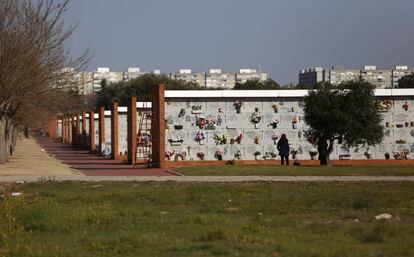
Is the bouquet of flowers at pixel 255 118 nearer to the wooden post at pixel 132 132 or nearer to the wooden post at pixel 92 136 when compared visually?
the wooden post at pixel 132 132

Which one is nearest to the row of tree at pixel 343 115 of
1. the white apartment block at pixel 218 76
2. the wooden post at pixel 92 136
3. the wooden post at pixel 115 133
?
the wooden post at pixel 115 133

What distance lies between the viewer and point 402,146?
1790 inches

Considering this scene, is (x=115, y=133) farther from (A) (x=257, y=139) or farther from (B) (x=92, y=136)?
(B) (x=92, y=136)

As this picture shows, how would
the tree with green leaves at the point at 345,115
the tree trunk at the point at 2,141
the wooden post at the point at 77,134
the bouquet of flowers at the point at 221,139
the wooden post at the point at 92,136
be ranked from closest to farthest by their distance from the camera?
the tree with green leaves at the point at 345,115
the tree trunk at the point at 2,141
the bouquet of flowers at the point at 221,139
the wooden post at the point at 92,136
the wooden post at the point at 77,134

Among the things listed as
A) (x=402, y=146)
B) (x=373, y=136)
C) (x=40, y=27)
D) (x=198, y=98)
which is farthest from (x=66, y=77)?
(x=402, y=146)

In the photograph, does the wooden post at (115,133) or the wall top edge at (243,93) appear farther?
the wooden post at (115,133)

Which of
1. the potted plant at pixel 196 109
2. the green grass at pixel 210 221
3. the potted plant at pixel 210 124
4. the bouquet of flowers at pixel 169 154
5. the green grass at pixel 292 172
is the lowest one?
the green grass at pixel 292 172

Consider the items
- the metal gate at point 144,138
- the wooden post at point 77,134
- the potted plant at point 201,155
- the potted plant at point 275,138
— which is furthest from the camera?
the wooden post at point 77,134

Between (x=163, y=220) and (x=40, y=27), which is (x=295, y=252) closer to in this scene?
(x=163, y=220)

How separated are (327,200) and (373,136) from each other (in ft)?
66.8

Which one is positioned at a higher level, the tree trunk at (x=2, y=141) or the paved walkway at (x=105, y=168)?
the tree trunk at (x=2, y=141)

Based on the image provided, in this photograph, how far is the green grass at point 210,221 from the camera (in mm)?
11633

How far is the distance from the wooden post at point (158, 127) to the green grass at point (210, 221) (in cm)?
1747

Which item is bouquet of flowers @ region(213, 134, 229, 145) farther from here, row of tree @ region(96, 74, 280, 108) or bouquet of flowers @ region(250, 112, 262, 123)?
row of tree @ region(96, 74, 280, 108)
